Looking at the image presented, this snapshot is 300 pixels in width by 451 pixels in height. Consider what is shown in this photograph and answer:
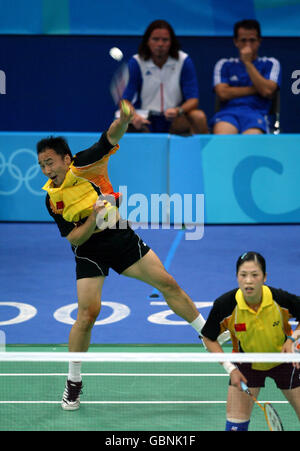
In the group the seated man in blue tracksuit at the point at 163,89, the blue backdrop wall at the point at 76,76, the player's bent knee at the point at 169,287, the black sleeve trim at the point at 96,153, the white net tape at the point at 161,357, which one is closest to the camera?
the white net tape at the point at 161,357

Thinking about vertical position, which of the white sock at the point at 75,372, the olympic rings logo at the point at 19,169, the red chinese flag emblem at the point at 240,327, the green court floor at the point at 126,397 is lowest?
the green court floor at the point at 126,397

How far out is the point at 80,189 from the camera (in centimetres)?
501

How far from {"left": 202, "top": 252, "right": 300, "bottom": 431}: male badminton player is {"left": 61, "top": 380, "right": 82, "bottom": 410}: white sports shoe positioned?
123 centimetres

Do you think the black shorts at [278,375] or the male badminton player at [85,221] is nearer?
the black shorts at [278,375]

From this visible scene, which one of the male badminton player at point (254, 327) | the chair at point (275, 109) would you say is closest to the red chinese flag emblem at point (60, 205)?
the male badminton player at point (254, 327)

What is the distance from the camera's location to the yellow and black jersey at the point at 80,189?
4.97 meters

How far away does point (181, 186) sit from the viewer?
9438mm

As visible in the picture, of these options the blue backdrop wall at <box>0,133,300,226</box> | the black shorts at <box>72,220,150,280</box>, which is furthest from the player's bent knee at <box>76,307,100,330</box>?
the blue backdrop wall at <box>0,133,300,226</box>

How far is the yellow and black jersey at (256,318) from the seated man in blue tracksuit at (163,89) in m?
5.51

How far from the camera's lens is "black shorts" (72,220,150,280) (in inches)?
199

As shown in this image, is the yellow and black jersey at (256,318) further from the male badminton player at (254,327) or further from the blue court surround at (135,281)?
the blue court surround at (135,281)

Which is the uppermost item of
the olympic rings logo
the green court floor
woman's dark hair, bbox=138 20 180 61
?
woman's dark hair, bbox=138 20 180 61

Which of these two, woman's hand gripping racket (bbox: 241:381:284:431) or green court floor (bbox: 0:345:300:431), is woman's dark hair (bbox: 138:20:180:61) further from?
woman's hand gripping racket (bbox: 241:381:284:431)

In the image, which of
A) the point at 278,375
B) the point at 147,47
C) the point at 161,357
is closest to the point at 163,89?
the point at 147,47
